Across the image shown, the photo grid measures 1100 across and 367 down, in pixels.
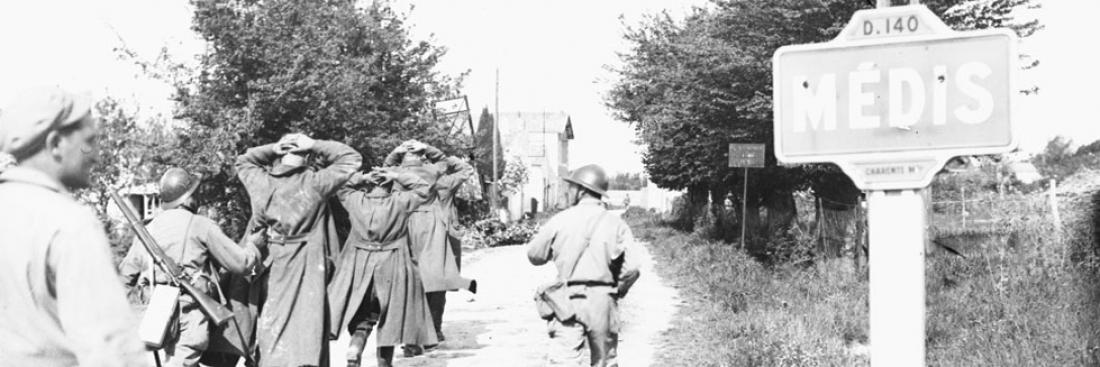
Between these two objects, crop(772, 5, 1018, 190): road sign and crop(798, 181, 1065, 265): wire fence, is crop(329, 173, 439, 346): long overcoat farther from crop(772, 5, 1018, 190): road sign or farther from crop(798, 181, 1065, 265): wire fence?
crop(798, 181, 1065, 265): wire fence

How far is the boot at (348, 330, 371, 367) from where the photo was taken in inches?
309

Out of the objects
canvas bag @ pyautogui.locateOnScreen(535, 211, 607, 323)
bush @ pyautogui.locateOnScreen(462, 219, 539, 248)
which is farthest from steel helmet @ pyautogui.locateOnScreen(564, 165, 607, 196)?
bush @ pyautogui.locateOnScreen(462, 219, 539, 248)

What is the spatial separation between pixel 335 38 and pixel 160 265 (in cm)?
1507

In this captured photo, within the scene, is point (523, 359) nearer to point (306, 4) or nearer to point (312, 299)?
point (312, 299)

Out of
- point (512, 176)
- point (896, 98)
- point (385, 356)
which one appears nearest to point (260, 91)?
point (385, 356)

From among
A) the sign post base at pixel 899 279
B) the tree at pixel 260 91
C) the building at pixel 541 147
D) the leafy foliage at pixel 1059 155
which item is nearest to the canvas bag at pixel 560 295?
the sign post base at pixel 899 279

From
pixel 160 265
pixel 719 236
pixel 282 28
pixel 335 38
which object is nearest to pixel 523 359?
pixel 160 265

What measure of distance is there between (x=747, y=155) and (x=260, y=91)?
27.8 ft

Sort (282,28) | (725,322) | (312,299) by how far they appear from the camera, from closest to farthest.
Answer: (312,299) → (725,322) → (282,28)

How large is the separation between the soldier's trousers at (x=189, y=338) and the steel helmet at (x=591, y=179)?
8.09 feet

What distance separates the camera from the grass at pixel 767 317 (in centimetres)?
812

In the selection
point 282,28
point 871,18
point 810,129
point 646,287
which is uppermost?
point 282,28

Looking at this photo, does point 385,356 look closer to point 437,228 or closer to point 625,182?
point 437,228

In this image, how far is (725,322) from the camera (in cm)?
1076
